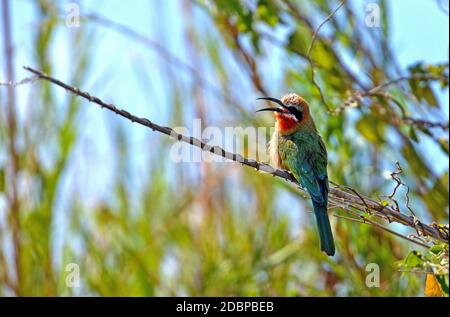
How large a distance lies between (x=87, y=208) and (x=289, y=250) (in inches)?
32.8

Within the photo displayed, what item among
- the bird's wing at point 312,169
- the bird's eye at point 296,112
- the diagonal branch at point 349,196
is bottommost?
the diagonal branch at point 349,196

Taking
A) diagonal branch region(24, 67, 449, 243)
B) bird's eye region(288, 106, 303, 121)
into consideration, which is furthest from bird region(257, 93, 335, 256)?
diagonal branch region(24, 67, 449, 243)

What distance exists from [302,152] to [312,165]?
0.43 feet

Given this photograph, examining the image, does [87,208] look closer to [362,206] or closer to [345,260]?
[345,260]

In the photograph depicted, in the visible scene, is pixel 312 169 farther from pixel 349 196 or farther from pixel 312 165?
pixel 349 196

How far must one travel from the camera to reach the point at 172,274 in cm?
332

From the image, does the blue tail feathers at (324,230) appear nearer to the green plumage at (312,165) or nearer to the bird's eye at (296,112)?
the green plumage at (312,165)

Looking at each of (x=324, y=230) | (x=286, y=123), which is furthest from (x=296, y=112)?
(x=324, y=230)

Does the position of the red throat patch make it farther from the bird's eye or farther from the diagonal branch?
the diagonal branch

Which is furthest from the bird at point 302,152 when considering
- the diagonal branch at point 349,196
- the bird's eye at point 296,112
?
the diagonal branch at point 349,196

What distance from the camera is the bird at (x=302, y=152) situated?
98.8 inches

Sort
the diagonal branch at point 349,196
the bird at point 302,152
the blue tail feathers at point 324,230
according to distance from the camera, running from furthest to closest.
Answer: the bird at point 302,152, the blue tail feathers at point 324,230, the diagonal branch at point 349,196

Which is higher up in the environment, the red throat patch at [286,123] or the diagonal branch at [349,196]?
the red throat patch at [286,123]

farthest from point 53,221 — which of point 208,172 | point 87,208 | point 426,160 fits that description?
point 426,160
